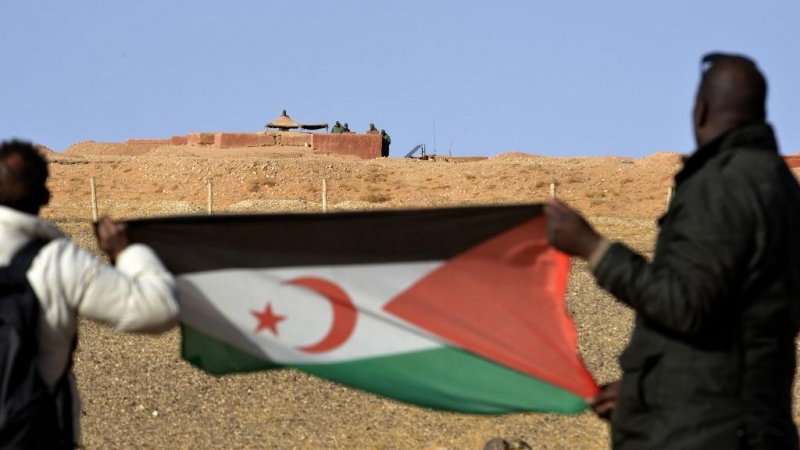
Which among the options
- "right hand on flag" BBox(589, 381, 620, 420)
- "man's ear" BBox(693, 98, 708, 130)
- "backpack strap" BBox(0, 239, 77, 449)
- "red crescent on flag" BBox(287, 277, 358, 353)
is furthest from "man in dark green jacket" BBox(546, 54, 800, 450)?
"backpack strap" BBox(0, 239, 77, 449)

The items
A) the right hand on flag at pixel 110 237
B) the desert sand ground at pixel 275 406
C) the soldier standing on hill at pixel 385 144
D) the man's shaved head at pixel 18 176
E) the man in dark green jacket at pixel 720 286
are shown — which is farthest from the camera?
the soldier standing on hill at pixel 385 144

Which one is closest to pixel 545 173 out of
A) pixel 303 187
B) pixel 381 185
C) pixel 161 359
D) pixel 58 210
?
pixel 381 185

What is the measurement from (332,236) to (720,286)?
1.40 metres

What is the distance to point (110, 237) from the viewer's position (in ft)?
10.8

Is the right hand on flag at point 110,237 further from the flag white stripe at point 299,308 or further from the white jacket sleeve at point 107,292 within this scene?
the flag white stripe at point 299,308

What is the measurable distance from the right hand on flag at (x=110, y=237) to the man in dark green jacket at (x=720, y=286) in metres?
1.30

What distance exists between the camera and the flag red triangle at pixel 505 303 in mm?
3732

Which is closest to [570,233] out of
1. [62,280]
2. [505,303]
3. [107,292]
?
[505,303]

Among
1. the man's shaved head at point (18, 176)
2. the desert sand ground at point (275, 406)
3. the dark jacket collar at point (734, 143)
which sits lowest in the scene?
the desert sand ground at point (275, 406)

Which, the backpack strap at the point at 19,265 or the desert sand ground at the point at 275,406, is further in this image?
the desert sand ground at the point at 275,406

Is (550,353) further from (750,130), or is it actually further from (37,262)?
(37,262)

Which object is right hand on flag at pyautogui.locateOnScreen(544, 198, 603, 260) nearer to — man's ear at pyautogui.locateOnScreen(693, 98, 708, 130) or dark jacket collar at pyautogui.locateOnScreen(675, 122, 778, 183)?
dark jacket collar at pyautogui.locateOnScreen(675, 122, 778, 183)

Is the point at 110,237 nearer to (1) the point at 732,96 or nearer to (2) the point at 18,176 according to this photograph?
(2) the point at 18,176

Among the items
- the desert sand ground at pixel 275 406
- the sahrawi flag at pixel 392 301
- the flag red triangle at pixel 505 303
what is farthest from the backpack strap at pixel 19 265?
the desert sand ground at pixel 275 406
